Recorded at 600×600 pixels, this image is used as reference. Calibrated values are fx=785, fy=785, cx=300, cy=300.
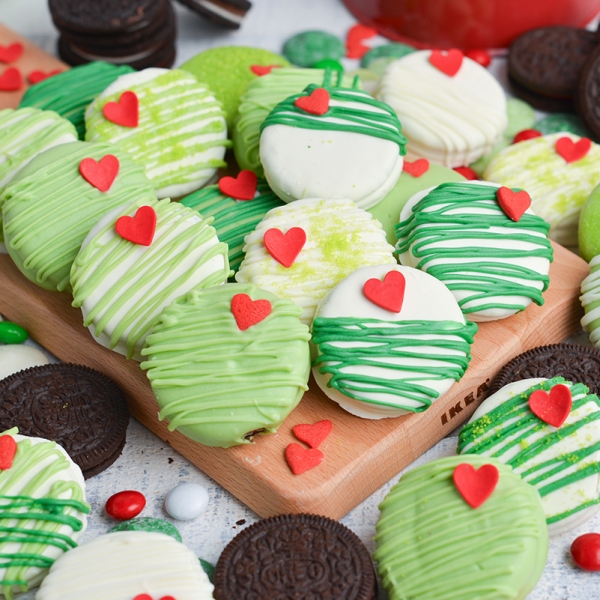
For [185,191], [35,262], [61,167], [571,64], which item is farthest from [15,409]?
[571,64]

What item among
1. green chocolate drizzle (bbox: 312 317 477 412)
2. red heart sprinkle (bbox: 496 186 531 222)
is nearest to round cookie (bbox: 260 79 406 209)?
red heart sprinkle (bbox: 496 186 531 222)

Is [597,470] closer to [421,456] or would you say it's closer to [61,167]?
[421,456]

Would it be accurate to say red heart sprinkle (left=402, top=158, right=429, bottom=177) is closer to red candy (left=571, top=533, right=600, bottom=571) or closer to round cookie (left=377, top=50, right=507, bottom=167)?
round cookie (left=377, top=50, right=507, bottom=167)

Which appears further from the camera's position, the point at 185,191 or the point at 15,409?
the point at 185,191

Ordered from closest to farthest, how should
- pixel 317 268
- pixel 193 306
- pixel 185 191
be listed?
pixel 193 306 < pixel 317 268 < pixel 185 191

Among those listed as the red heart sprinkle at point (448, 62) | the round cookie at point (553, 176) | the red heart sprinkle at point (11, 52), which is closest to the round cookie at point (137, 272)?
the round cookie at point (553, 176)

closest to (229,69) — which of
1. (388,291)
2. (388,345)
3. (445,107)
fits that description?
(445,107)
